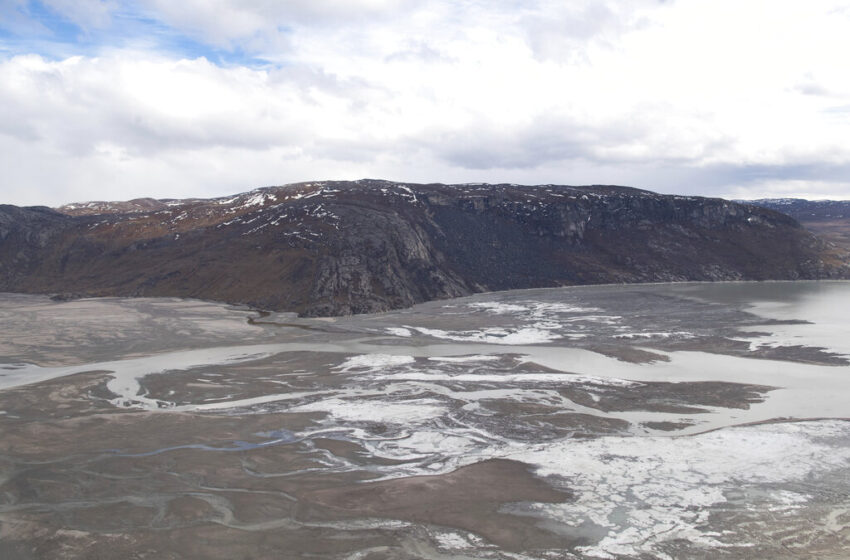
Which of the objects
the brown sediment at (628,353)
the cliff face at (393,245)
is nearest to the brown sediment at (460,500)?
the brown sediment at (628,353)

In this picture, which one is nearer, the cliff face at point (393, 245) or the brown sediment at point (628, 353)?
the brown sediment at point (628, 353)

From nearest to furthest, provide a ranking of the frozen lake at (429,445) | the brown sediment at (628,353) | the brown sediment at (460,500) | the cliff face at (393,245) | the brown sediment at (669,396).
Answer: the frozen lake at (429,445), the brown sediment at (460,500), the brown sediment at (669,396), the brown sediment at (628,353), the cliff face at (393,245)

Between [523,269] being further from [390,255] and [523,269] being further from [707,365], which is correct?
[707,365]

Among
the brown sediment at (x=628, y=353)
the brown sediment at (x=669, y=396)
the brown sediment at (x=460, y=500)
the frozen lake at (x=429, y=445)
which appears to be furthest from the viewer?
A: the brown sediment at (x=628, y=353)

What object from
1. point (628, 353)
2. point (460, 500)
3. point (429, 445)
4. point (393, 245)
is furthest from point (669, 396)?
point (393, 245)

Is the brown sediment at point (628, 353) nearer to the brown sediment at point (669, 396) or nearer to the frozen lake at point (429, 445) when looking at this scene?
the frozen lake at point (429, 445)

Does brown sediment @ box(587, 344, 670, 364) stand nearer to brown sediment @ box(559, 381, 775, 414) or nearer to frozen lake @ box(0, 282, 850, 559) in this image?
frozen lake @ box(0, 282, 850, 559)
